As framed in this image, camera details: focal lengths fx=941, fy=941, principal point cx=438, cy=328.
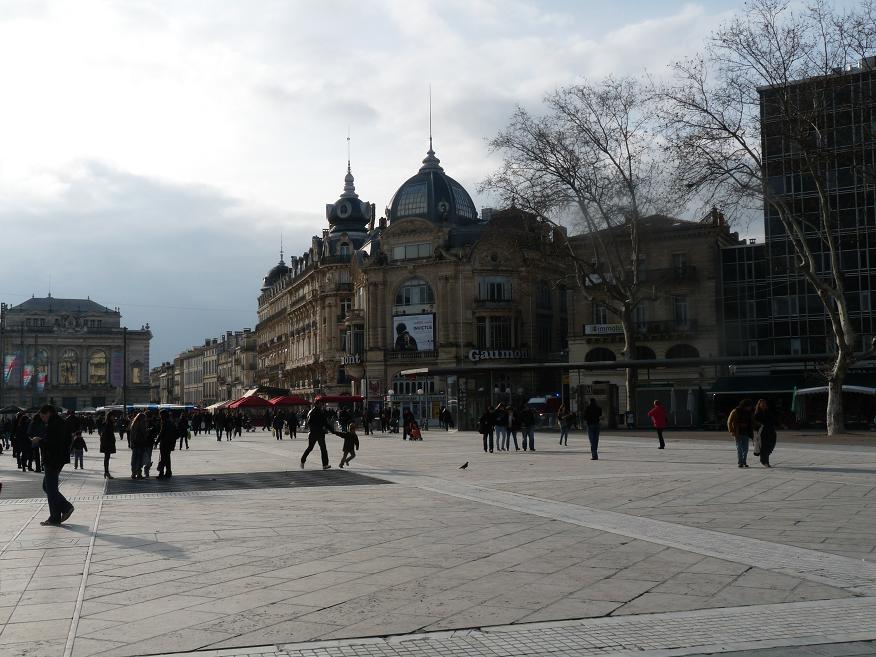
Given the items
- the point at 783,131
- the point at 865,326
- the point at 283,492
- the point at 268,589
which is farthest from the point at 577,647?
the point at 865,326

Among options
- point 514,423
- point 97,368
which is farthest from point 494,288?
point 97,368

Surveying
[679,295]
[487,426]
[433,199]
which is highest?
[433,199]

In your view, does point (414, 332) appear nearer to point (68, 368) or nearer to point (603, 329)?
point (603, 329)

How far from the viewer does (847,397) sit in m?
45.6

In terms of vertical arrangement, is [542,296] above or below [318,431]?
above

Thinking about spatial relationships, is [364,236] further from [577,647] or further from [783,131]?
[577,647]

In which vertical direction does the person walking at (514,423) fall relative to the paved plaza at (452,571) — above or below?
above

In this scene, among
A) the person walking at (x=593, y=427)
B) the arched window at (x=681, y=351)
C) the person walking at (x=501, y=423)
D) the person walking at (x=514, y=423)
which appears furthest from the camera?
the arched window at (x=681, y=351)

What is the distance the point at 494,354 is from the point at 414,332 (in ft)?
21.0

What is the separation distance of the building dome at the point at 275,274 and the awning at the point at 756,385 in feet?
277

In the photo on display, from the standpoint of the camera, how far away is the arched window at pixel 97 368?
152m

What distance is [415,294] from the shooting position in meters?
72.6

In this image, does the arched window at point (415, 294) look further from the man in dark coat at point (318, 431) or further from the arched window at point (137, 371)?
the arched window at point (137, 371)

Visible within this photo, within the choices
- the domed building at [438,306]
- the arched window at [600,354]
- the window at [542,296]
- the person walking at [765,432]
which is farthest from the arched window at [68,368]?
the person walking at [765,432]
